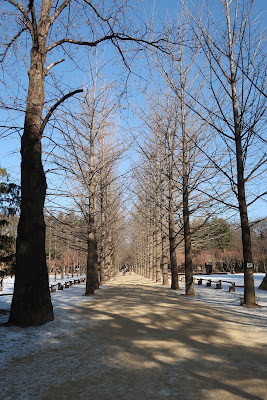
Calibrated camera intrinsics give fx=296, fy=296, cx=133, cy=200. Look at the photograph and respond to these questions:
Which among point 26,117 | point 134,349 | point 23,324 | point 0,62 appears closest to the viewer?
point 134,349

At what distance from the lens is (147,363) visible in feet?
12.5

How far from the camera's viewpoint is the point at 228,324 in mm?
6074

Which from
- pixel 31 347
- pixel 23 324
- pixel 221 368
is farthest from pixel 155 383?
pixel 23 324

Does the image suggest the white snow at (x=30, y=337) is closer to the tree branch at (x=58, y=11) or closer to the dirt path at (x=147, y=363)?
the dirt path at (x=147, y=363)

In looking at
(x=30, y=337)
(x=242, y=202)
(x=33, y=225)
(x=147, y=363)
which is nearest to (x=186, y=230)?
(x=242, y=202)

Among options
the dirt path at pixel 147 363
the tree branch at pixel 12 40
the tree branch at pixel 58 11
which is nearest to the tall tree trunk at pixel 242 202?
the dirt path at pixel 147 363

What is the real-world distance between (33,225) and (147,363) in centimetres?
356

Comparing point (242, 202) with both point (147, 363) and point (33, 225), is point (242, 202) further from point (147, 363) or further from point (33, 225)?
point (147, 363)

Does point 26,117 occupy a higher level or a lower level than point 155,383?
higher

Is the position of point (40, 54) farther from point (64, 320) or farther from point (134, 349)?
point (134, 349)

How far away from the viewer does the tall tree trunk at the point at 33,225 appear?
570 cm

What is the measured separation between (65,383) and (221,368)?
1853mm

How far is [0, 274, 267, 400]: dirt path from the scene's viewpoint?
297 cm

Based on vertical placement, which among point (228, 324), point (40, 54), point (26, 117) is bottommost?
point (228, 324)
